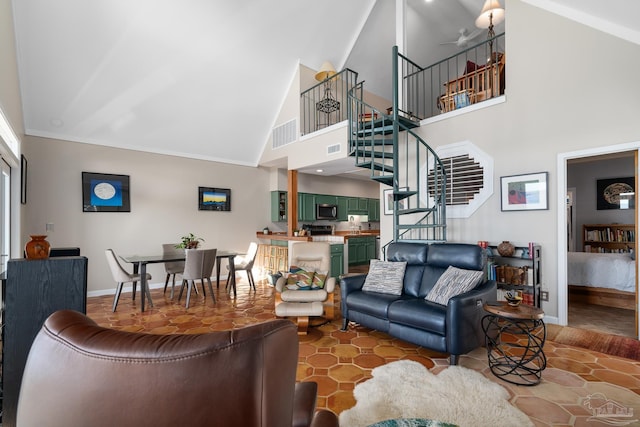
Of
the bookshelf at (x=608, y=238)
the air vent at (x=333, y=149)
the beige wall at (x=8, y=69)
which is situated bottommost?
the bookshelf at (x=608, y=238)

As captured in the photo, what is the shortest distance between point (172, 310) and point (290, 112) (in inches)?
171

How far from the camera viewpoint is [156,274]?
229 inches

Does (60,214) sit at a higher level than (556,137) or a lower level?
lower

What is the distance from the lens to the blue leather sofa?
2570mm

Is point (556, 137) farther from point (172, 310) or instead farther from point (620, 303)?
point (172, 310)

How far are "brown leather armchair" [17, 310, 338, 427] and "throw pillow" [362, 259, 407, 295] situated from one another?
2.76 meters

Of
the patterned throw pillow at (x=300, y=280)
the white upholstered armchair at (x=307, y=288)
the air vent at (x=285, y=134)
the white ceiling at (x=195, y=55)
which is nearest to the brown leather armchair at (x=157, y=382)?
the white upholstered armchair at (x=307, y=288)

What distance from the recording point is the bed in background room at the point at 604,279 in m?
3.99

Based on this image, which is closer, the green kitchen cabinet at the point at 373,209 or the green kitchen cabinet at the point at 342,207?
the green kitchen cabinet at the point at 342,207

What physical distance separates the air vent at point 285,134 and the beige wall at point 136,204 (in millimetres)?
1030


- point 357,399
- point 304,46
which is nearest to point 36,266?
point 357,399

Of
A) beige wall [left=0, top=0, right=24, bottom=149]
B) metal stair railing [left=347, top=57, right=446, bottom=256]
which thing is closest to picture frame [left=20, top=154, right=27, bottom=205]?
beige wall [left=0, top=0, right=24, bottom=149]

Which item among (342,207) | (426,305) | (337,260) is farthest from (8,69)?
(342,207)

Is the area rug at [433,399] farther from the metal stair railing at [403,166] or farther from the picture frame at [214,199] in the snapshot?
the picture frame at [214,199]
